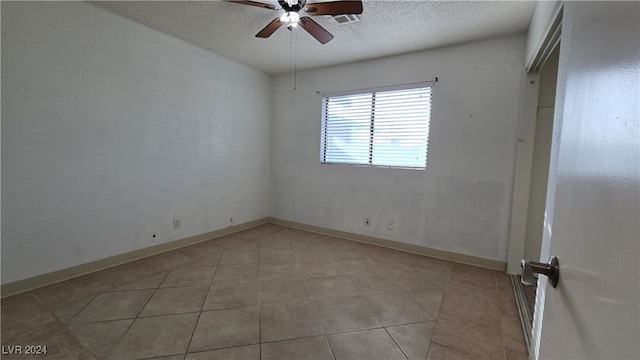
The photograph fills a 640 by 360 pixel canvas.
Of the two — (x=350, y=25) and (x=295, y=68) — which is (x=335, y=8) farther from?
(x=295, y=68)

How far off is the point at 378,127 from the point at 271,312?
2690mm

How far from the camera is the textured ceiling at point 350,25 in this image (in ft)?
7.79

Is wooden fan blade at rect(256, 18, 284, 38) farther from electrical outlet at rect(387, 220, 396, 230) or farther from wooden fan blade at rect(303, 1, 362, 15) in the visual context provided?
electrical outlet at rect(387, 220, 396, 230)

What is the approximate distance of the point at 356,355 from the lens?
1.62m

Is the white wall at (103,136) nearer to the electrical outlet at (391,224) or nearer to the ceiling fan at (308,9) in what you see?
the ceiling fan at (308,9)

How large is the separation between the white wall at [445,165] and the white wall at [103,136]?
160cm

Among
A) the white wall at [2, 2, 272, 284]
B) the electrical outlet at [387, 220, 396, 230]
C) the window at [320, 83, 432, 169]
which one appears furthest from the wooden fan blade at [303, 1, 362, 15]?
the electrical outlet at [387, 220, 396, 230]

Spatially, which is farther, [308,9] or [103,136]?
[103,136]

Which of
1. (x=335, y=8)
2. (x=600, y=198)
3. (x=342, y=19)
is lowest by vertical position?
(x=600, y=198)

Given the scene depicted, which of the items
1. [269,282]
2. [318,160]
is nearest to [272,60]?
[318,160]

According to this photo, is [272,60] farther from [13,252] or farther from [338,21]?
[13,252]

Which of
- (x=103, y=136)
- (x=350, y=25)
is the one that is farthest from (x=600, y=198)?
(x=103, y=136)

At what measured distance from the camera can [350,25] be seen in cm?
269

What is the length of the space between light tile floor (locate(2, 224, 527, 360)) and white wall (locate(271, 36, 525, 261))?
1.65ft
